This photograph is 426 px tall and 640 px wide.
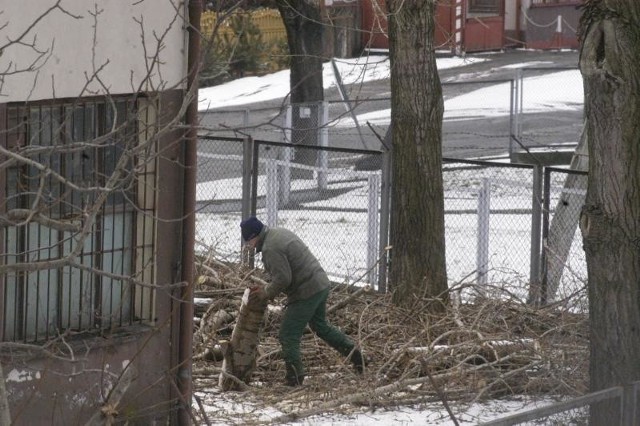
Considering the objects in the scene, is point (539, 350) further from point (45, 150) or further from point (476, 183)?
point (476, 183)

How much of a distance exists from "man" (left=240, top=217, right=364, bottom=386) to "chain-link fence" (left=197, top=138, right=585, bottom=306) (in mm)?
2068

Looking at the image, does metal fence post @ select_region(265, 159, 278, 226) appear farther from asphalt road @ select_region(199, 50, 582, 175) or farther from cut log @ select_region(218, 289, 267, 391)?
cut log @ select_region(218, 289, 267, 391)

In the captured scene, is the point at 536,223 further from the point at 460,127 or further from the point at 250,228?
the point at 460,127

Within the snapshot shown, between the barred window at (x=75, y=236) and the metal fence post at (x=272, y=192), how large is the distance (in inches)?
249

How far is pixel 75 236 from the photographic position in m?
6.66

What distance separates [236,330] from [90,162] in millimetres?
2814

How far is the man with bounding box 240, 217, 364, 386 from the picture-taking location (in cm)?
952

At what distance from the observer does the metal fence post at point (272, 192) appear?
551 inches

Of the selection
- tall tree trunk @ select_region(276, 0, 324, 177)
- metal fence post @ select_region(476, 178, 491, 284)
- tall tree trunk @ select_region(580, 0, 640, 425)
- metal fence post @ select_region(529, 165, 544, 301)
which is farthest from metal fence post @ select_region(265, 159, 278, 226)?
tall tree trunk @ select_region(580, 0, 640, 425)

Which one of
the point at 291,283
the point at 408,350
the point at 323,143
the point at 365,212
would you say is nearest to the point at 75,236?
the point at 291,283

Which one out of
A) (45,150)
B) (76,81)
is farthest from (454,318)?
(45,150)

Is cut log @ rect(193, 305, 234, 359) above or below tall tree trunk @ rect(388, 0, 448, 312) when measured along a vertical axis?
below

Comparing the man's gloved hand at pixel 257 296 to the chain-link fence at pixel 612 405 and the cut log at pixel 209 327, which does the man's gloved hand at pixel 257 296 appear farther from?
the chain-link fence at pixel 612 405

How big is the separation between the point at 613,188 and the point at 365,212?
1025 cm
